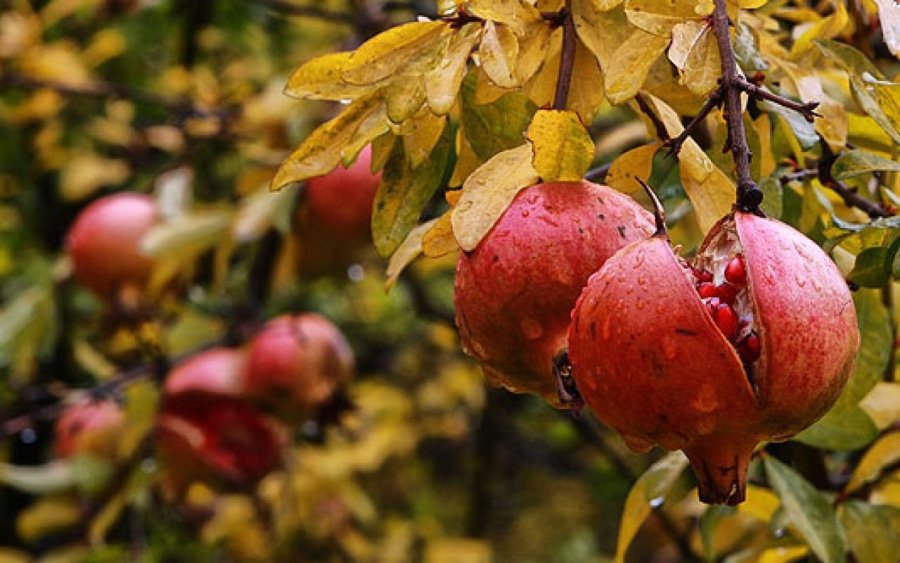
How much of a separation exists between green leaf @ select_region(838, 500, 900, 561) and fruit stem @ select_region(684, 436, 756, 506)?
0.42 meters

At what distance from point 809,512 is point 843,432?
0.08 metres

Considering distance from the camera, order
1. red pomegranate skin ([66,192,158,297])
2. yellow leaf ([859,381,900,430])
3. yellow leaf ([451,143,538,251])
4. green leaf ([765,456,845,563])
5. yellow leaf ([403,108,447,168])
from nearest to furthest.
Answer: yellow leaf ([451,143,538,251])
yellow leaf ([403,108,447,168])
green leaf ([765,456,845,563])
yellow leaf ([859,381,900,430])
red pomegranate skin ([66,192,158,297])

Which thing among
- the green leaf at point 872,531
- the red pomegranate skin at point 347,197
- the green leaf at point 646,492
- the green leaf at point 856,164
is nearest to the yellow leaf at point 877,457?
the green leaf at point 872,531

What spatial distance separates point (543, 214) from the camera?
0.73 meters

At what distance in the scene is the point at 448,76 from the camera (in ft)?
2.56

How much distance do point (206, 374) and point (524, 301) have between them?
1.16 m

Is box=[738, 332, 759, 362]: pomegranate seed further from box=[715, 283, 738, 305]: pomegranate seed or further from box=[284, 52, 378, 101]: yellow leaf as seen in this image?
box=[284, 52, 378, 101]: yellow leaf

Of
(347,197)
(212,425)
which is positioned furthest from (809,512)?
(212,425)

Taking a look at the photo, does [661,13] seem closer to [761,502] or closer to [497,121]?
[497,121]

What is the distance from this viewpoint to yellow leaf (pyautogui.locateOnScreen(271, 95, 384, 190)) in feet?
2.78

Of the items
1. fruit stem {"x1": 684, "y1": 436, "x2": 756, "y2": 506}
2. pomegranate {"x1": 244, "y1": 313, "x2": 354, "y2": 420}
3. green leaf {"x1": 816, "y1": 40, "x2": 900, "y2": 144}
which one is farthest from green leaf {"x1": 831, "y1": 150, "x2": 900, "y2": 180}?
pomegranate {"x1": 244, "y1": 313, "x2": 354, "y2": 420}

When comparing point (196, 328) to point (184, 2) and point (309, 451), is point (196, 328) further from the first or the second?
point (184, 2)

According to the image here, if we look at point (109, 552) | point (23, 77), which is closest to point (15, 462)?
point (109, 552)

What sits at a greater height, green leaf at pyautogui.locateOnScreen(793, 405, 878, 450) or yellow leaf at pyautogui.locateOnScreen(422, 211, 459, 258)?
yellow leaf at pyautogui.locateOnScreen(422, 211, 459, 258)
